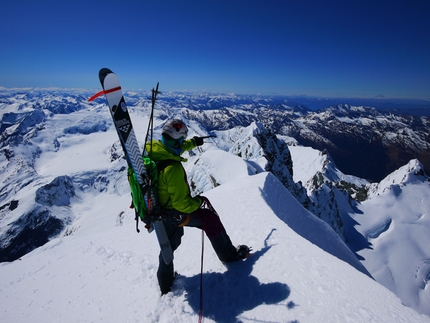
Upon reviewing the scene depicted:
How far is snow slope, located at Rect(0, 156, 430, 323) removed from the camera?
4.70 m

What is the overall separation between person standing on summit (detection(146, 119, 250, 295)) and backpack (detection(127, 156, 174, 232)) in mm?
97

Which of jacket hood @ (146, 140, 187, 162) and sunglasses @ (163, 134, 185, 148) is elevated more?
sunglasses @ (163, 134, 185, 148)

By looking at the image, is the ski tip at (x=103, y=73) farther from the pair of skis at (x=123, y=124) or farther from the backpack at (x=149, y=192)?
the backpack at (x=149, y=192)

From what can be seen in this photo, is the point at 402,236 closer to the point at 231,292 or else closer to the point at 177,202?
the point at 231,292

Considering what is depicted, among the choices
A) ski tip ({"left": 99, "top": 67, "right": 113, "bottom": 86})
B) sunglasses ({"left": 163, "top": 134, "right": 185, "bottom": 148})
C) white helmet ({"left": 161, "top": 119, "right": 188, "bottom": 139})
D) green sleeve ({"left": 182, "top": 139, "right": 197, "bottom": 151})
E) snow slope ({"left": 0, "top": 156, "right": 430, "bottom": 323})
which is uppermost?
ski tip ({"left": 99, "top": 67, "right": 113, "bottom": 86})

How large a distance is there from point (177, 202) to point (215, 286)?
2595mm

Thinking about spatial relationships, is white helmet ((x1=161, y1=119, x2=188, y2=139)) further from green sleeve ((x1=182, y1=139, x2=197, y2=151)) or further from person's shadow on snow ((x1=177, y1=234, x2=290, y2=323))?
person's shadow on snow ((x1=177, y1=234, x2=290, y2=323))

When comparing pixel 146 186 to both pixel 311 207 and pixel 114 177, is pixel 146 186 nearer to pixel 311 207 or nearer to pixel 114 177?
pixel 311 207

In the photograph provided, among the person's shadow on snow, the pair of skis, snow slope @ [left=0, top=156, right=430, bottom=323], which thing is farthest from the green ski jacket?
snow slope @ [left=0, top=156, right=430, bottom=323]

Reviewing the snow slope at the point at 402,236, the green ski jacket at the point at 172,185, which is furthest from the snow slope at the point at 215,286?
the snow slope at the point at 402,236

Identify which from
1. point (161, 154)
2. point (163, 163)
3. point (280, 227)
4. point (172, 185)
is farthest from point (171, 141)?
point (280, 227)

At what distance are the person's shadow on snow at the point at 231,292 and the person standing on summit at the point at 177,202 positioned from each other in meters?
0.43

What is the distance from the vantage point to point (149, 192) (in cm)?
492

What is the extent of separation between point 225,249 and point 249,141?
55.3 metres
